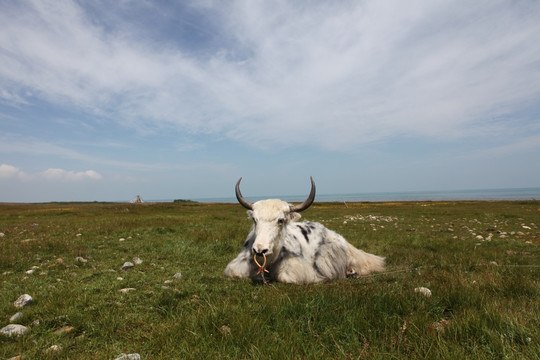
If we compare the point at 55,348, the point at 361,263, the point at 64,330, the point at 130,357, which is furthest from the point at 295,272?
the point at 55,348

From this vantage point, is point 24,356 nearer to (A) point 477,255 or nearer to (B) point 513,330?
(B) point 513,330

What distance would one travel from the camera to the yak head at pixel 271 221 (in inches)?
210

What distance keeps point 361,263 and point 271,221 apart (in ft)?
11.2

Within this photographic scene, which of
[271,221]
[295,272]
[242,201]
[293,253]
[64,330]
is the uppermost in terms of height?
[242,201]

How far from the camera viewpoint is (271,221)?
5762mm

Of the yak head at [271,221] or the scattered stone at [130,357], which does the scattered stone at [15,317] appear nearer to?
the scattered stone at [130,357]

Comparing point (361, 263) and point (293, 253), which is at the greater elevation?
point (293, 253)

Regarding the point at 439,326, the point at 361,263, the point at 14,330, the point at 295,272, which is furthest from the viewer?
the point at 361,263

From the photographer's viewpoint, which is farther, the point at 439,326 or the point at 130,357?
the point at 439,326

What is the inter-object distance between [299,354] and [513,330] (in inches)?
76.8

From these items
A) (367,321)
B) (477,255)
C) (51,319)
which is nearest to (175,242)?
(51,319)

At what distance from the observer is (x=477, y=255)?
7988 millimetres

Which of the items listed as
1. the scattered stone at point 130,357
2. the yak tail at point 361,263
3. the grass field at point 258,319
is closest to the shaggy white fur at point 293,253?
the yak tail at point 361,263

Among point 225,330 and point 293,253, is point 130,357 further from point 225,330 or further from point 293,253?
point 293,253
